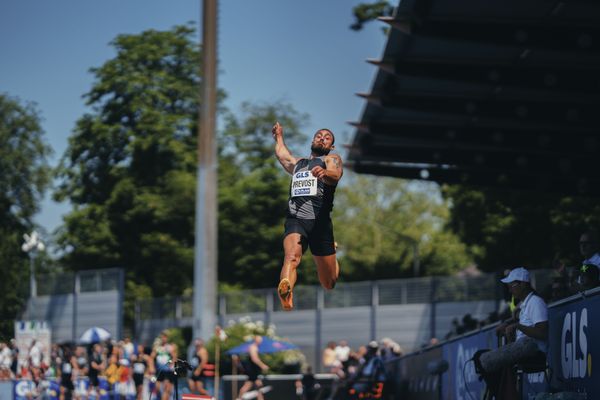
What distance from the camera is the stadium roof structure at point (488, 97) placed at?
21625 mm

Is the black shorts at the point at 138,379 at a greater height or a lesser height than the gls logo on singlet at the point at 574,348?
lesser

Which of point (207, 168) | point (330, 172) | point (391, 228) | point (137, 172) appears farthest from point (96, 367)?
point (391, 228)

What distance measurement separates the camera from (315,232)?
523 inches

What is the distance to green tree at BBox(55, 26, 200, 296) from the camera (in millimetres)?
64750

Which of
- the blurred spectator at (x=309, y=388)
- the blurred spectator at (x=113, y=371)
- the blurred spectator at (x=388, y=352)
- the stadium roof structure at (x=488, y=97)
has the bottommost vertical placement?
the blurred spectator at (x=309, y=388)

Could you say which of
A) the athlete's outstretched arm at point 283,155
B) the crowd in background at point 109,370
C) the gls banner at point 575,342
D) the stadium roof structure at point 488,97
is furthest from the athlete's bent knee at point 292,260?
the crowd in background at point 109,370

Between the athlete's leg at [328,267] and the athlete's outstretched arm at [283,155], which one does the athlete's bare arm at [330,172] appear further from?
the athlete's leg at [328,267]

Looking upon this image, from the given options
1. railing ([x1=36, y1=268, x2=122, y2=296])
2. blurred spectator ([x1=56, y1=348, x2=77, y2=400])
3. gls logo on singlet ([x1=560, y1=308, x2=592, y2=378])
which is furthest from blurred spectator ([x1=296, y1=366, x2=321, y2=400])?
gls logo on singlet ([x1=560, y1=308, x2=592, y2=378])

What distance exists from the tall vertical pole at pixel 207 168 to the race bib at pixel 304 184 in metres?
25.3

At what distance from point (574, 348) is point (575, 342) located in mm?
83

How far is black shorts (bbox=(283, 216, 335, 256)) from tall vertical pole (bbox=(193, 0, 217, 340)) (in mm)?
25195

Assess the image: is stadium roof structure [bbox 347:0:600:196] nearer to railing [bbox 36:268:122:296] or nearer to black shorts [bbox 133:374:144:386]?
black shorts [bbox 133:374:144:386]

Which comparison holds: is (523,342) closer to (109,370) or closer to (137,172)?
(109,370)

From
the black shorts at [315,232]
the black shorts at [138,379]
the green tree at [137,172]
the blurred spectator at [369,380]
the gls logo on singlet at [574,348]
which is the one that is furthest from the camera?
the green tree at [137,172]
